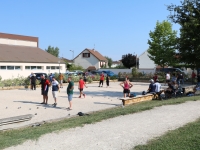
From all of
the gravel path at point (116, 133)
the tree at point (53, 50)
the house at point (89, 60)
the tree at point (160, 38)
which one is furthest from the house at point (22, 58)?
the tree at point (53, 50)

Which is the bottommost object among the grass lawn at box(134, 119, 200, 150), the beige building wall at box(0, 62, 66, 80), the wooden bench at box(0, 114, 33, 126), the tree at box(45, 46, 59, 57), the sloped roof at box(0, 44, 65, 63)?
the wooden bench at box(0, 114, 33, 126)

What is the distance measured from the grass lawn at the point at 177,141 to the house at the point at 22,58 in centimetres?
3076

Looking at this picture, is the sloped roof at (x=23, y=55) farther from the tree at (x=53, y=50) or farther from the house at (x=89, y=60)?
the tree at (x=53, y=50)

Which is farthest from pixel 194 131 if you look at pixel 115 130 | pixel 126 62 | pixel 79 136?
pixel 126 62

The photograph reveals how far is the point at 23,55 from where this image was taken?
44594 millimetres

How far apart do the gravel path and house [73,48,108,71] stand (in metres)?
63.9

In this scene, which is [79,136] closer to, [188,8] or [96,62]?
[188,8]

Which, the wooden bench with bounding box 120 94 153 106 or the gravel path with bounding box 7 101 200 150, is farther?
the wooden bench with bounding box 120 94 153 106

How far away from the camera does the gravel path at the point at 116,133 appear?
19.7ft

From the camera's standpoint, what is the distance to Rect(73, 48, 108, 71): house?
241 ft

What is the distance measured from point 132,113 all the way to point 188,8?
34.9ft

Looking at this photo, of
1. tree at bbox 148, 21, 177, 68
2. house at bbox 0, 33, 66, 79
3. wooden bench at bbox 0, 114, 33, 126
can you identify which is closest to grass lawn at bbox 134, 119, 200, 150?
wooden bench at bbox 0, 114, 33, 126

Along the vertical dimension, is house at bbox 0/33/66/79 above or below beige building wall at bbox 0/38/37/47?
below

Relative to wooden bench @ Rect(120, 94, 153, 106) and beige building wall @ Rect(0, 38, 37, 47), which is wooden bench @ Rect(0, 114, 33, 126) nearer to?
wooden bench @ Rect(120, 94, 153, 106)
